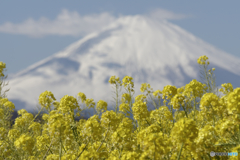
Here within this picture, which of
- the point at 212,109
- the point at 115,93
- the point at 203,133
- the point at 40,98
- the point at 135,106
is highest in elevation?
the point at 115,93

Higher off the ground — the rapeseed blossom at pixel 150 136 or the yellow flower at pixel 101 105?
the yellow flower at pixel 101 105

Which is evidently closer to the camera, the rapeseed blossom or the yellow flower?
the rapeseed blossom

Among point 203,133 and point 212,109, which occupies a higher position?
point 212,109

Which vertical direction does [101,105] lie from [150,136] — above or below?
above

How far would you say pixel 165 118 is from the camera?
4.71 metres

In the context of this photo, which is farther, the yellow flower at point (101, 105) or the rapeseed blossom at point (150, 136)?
the yellow flower at point (101, 105)

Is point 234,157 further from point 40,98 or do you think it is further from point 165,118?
point 40,98

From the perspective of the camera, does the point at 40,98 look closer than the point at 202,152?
No

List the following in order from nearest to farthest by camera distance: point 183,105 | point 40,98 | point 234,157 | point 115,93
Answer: point 234,157, point 183,105, point 40,98, point 115,93

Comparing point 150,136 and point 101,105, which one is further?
point 101,105

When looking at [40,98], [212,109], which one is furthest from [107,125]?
[40,98]

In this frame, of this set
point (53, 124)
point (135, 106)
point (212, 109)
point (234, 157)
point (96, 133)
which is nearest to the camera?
point (234, 157)

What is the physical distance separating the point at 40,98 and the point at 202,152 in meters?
4.68

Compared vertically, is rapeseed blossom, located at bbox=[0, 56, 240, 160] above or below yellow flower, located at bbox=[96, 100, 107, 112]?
below
